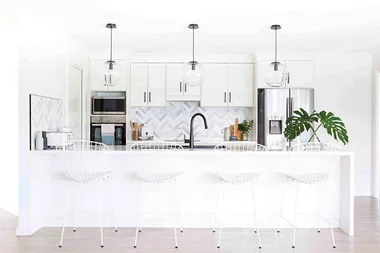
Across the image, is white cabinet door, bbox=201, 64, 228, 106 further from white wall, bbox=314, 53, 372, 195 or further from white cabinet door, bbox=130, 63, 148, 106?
white wall, bbox=314, 53, 372, 195

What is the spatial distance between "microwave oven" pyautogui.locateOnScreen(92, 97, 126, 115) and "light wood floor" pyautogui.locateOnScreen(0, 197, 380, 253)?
222 centimetres

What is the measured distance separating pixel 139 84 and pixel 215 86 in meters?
1.23

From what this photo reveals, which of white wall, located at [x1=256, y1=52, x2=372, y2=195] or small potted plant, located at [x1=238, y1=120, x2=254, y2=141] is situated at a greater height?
white wall, located at [x1=256, y1=52, x2=372, y2=195]

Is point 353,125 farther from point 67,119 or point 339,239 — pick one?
point 67,119

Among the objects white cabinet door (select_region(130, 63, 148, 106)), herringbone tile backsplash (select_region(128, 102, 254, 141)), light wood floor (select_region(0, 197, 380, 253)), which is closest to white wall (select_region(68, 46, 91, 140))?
white cabinet door (select_region(130, 63, 148, 106))

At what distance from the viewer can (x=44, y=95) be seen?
Result: 4238 millimetres

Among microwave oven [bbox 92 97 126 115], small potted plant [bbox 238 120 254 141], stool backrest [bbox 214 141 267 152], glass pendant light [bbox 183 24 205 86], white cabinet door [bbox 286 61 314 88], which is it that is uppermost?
white cabinet door [bbox 286 61 314 88]

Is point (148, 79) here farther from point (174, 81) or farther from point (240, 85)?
point (240, 85)

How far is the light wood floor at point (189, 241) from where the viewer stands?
3.44 meters

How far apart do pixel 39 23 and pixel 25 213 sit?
2061mm

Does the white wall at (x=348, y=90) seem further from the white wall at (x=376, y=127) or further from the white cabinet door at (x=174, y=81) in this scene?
the white cabinet door at (x=174, y=81)

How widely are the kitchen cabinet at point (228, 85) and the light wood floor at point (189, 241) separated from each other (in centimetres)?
250

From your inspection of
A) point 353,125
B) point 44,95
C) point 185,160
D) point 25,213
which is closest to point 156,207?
point 185,160

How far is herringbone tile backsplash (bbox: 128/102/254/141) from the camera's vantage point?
6.38 metres
